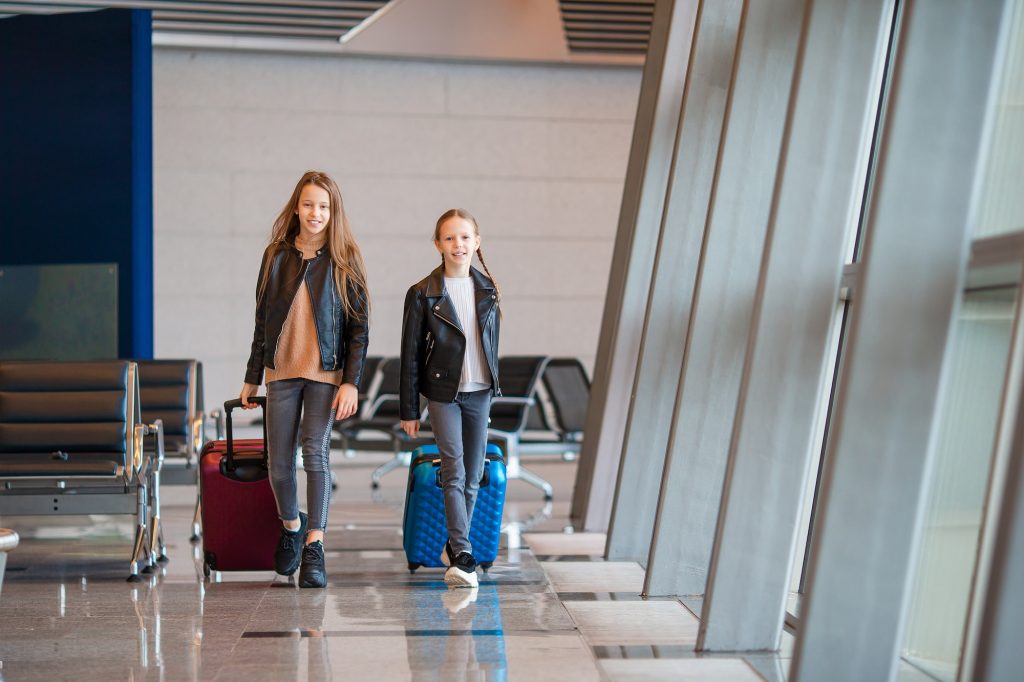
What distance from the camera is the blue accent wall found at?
7383mm

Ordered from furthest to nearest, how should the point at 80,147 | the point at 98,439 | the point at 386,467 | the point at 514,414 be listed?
the point at 386,467 → the point at 514,414 → the point at 80,147 → the point at 98,439

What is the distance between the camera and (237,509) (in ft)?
14.0

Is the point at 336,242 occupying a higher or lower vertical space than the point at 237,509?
higher

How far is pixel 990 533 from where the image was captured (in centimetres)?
248

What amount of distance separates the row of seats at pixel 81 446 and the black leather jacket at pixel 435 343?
1.28 metres

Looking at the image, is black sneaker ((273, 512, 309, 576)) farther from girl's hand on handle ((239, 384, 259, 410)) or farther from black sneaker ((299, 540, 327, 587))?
girl's hand on handle ((239, 384, 259, 410))

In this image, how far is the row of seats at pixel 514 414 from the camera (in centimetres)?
770

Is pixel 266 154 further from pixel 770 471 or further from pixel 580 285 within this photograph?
pixel 770 471

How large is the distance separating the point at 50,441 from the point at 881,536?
3.60m

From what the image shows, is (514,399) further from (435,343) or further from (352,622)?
(352,622)

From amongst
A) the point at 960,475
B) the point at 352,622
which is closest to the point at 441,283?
the point at 352,622

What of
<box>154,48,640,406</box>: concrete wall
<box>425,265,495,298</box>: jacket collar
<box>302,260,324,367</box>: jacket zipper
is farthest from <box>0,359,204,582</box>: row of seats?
<box>154,48,640,406</box>: concrete wall

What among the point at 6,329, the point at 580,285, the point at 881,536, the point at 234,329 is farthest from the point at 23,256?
the point at 881,536

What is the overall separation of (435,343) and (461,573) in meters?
0.83
